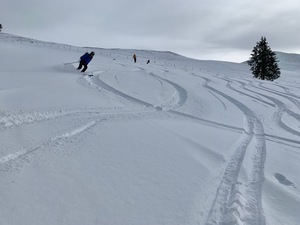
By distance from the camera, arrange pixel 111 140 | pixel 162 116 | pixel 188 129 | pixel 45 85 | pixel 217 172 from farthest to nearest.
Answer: pixel 45 85, pixel 162 116, pixel 188 129, pixel 111 140, pixel 217 172

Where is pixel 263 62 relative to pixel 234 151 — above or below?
above

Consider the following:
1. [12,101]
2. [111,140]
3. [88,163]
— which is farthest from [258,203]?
[12,101]

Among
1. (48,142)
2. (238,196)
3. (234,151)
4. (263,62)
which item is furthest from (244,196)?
(263,62)

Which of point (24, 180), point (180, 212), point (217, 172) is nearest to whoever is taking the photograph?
point (180, 212)

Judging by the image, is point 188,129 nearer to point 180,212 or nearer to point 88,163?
point 88,163

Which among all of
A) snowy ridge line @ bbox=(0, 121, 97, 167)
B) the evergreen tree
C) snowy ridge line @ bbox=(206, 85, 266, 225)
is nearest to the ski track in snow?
snowy ridge line @ bbox=(206, 85, 266, 225)

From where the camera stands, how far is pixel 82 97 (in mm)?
7711

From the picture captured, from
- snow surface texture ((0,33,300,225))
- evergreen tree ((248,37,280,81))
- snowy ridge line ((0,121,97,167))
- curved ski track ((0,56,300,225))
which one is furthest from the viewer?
evergreen tree ((248,37,280,81))

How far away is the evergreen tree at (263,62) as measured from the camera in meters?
35.7

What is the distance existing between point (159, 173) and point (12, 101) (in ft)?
13.3

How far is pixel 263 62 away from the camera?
36375 millimetres

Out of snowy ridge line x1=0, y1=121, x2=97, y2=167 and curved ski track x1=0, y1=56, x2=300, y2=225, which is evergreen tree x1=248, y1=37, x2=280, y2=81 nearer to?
curved ski track x1=0, y1=56, x2=300, y2=225

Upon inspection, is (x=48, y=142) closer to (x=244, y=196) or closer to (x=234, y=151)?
(x=244, y=196)

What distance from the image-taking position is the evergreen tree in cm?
3569
